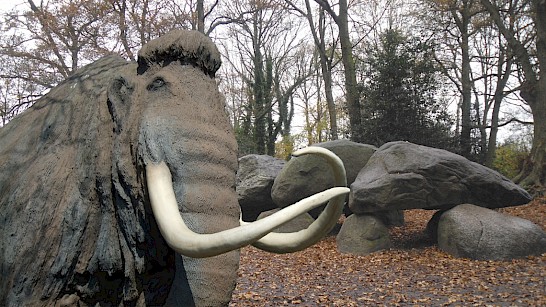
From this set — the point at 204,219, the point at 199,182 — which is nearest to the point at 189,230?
the point at 204,219

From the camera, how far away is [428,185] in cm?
785

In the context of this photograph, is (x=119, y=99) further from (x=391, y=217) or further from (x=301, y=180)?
(x=391, y=217)

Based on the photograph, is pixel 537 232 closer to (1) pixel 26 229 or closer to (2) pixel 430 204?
(2) pixel 430 204

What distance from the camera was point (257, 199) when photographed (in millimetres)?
10359

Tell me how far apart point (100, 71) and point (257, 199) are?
26.4 feet

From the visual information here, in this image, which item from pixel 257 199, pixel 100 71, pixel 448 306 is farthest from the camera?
pixel 257 199

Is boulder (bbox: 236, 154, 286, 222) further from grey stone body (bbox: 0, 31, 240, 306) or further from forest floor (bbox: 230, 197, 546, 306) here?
grey stone body (bbox: 0, 31, 240, 306)

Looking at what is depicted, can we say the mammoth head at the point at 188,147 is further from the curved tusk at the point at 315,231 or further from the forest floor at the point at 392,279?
the forest floor at the point at 392,279

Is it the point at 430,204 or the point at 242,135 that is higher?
the point at 242,135

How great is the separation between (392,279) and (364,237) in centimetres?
166

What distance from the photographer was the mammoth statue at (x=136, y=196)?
170 cm

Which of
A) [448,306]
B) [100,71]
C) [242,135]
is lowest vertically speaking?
[448,306]

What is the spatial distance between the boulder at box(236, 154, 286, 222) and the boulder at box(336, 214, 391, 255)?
243cm

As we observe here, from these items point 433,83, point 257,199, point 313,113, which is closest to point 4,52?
point 257,199
